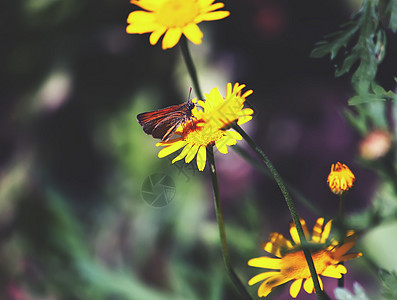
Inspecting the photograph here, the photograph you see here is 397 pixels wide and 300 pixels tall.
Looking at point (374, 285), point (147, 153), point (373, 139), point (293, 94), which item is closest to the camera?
point (373, 139)

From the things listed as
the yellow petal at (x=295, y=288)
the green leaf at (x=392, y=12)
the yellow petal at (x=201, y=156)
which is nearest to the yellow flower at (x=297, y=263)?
the yellow petal at (x=295, y=288)

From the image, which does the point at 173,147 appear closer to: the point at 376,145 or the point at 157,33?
the point at 157,33

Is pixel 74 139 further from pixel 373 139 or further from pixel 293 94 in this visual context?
pixel 373 139

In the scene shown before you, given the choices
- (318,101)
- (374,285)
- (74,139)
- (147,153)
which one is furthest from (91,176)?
(374,285)

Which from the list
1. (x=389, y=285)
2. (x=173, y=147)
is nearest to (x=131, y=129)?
(x=173, y=147)

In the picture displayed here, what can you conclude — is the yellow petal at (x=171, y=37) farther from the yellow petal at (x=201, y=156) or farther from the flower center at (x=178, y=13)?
the yellow petal at (x=201, y=156)

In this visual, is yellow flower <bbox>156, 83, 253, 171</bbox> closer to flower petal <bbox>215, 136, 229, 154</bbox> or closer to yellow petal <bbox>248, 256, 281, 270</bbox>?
flower petal <bbox>215, 136, 229, 154</bbox>
